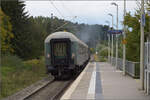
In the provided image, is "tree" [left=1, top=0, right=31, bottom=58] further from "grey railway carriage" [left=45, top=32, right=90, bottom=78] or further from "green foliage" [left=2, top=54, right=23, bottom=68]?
"grey railway carriage" [left=45, top=32, right=90, bottom=78]

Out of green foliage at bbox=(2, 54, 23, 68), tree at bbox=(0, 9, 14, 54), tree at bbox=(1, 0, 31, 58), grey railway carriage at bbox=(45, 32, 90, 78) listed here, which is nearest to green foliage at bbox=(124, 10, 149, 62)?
grey railway carriage at bbox=(45, 32, 90, 78)

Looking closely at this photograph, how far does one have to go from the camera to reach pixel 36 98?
44.3 feet

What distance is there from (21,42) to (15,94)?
1075 inches

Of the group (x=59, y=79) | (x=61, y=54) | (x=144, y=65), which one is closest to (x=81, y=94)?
(x=144, y=65)

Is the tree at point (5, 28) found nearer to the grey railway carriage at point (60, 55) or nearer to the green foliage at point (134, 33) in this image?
the green foliage at point (134, 33)

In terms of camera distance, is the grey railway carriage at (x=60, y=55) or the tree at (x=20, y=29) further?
the tree at (x=20, y=29)

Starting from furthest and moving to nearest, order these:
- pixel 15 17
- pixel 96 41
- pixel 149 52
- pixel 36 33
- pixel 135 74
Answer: pixel 96 41 → pixel 36 33 → pixel 15 17 → pixel 135 74 → pixel 149 52

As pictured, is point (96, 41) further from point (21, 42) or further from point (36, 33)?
point (21, 42)

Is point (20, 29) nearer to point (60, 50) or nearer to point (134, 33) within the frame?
point (60, 50)

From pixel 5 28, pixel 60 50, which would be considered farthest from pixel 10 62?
pixel 5 28

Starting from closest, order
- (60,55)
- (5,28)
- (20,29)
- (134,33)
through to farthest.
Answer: (5,28) < (134,33) < (60,55) < (20,29)

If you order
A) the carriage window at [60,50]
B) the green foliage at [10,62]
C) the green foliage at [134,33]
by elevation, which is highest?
the green foliage at [134,33]

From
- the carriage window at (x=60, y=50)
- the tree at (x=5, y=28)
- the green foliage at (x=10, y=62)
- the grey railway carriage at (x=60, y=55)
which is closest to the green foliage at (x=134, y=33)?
the grey railway carriage at (x=60, y=55)

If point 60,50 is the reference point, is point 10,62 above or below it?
below
